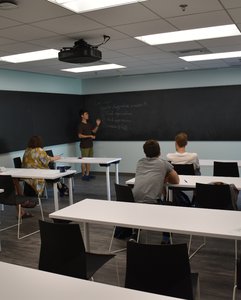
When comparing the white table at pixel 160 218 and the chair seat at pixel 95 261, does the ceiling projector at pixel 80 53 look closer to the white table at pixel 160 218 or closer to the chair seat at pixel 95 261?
the white table at pixel 160 218

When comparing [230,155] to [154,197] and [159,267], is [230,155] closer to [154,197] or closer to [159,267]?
[154,197]

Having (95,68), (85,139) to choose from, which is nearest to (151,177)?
(95,68)

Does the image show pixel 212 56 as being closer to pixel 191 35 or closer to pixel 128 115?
pixel 191 35

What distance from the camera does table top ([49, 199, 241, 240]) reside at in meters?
2.33

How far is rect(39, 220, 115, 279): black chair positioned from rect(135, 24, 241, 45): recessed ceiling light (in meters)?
3.07

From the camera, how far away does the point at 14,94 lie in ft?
23.7

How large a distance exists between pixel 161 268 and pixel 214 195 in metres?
1.89

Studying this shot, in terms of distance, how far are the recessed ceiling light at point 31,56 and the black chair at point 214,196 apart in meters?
3.16

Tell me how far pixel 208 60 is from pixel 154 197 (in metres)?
3.96

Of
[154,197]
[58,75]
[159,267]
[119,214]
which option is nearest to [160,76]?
[58,75]

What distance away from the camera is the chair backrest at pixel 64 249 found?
2346mm

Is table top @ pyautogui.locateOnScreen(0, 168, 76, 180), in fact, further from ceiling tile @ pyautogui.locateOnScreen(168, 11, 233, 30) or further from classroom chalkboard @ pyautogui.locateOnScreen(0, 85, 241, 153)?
ceiling tile @ pyautogui.locateOnScreen(168, 11, 233, 30)

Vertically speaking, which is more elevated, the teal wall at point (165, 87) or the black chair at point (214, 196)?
the teal wall at point (165, 87)

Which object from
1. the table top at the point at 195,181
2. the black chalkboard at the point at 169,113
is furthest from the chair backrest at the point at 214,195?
the black chalkboard at the point at 169,113
